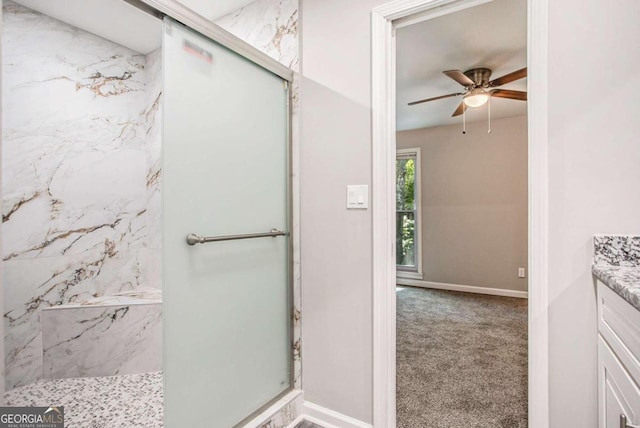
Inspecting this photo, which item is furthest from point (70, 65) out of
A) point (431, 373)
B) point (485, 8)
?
point (431, 373)

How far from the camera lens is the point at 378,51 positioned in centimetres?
170

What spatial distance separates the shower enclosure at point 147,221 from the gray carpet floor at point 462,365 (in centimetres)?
87

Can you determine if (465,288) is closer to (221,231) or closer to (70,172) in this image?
(221,231)

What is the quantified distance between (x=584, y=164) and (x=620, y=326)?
2.01 ft

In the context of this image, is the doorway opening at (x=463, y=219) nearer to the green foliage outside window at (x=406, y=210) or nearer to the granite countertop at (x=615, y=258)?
the green foliage outside window at (x=406, y=210)

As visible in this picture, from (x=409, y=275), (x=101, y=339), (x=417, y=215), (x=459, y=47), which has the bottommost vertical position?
(x=409, y=275)

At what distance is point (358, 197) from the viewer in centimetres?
176

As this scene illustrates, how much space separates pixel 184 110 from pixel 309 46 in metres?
0.91

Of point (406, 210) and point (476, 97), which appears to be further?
point (406, 210)

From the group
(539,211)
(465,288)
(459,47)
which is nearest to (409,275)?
(465,288)

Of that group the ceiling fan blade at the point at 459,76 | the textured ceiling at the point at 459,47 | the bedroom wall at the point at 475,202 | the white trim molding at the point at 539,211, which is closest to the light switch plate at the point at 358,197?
the white trim molding at the point at 539,211

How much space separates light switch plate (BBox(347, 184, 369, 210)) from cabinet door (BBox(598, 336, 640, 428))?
1.06 m

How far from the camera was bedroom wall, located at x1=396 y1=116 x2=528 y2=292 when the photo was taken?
4664 mm

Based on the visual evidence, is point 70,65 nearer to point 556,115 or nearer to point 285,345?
point 285,345
